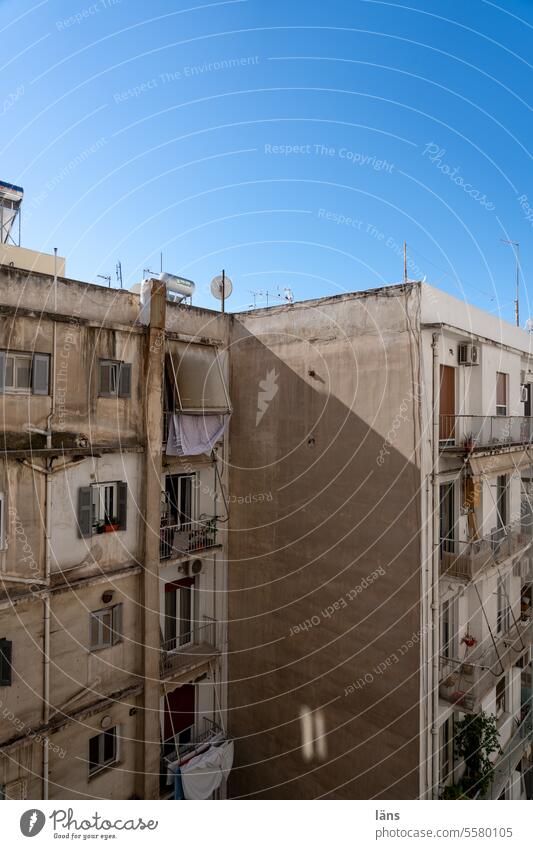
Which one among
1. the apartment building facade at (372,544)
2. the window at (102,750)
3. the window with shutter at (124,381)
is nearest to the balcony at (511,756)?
the apartment building facade at (372,544)

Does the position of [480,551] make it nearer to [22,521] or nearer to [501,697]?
[501,697]

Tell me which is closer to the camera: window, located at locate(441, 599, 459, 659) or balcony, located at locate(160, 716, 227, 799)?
balcony, located at locate(160, 716, 227, 799)

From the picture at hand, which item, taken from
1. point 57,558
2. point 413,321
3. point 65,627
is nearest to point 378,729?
point 65,627

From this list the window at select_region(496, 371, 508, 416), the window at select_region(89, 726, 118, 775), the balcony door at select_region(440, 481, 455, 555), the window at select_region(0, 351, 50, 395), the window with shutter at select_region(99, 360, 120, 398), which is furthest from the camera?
the window at select_region(496, 371, 508, 416)

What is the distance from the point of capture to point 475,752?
9.60 meters

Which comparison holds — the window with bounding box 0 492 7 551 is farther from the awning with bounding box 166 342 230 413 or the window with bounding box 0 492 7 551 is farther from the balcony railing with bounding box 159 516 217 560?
the awning with bounding box 166 342 230 413

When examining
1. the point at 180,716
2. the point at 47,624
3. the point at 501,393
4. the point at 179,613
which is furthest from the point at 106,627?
the point at 501,393

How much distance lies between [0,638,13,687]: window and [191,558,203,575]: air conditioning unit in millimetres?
3977

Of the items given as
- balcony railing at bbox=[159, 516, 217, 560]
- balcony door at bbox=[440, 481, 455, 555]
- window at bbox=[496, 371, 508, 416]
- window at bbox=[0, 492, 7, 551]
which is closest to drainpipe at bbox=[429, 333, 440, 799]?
balcony door at bbox=[440, 481, 455, 555]

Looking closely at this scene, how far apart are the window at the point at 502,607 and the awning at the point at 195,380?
7.64 meters

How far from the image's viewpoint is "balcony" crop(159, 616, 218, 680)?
32.9ft

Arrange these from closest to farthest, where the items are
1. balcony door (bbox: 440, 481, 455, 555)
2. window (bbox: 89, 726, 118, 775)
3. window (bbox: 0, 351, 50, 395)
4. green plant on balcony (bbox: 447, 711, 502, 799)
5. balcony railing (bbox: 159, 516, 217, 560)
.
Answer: window (bbox: 0, 351, 50, 395)
window (bbox: 89, 726, 118, 775)
green plant on balcony (bbox: 447, 711, 502, 799)
balcony door (bbox: 440, 481, 455, 555)
balcony railing (bbox: 159, 516, 217, 560)

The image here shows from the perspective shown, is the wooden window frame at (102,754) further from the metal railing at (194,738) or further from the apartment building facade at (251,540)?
the metal railing at (194,738)

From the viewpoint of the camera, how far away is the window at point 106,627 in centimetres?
880
